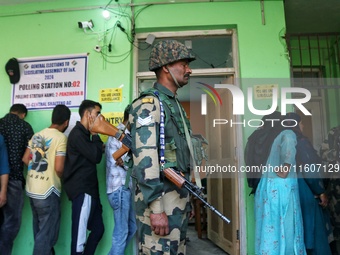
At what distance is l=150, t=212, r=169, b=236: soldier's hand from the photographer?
1519 mm

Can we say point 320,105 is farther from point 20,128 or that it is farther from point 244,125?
point 20,128

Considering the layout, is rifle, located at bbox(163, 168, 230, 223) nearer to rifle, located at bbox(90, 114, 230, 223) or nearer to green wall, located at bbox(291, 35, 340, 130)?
rifle, located at bbox(90, 114, 230, 223)

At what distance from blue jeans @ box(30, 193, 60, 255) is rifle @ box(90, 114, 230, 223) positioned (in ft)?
3.80

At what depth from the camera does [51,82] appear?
142 inches

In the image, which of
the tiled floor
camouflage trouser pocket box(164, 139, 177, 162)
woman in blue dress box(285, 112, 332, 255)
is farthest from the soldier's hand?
the tiled floor

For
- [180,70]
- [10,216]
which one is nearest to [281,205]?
[180,70]

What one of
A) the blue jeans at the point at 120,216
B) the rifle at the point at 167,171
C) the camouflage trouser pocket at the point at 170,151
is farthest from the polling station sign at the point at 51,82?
the camouflage trouser pocket at the point at 170,151

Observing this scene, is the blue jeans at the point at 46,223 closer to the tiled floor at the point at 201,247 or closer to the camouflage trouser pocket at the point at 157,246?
the camouflage trouser pocket at the point at 157,246

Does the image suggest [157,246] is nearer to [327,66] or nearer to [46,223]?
[46,223]

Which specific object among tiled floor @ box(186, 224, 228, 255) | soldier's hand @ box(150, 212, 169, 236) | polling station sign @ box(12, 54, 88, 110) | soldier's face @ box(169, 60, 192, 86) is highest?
polling station sign @ box(12, 54, 88, 110)

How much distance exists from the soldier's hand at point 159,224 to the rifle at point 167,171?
0.18 meters

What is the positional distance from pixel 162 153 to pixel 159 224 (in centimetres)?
37

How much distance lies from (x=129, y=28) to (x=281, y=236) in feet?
8.87

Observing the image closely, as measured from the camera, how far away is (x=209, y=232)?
4410 mm
